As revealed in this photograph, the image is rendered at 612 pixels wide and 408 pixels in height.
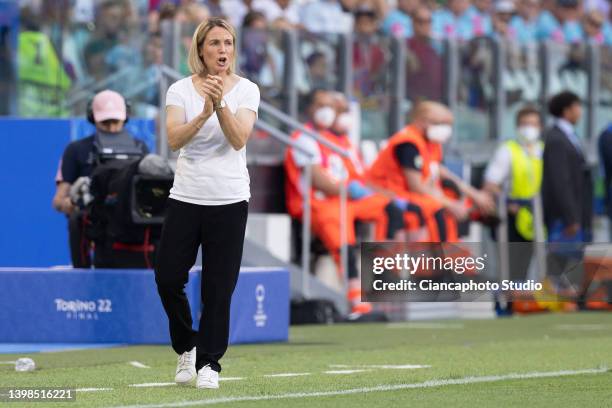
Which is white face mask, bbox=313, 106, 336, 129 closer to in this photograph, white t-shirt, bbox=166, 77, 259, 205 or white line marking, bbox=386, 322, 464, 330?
white line marking, bbox=386, 322, 464, 330

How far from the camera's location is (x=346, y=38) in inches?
771

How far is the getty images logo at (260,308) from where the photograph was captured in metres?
14.1

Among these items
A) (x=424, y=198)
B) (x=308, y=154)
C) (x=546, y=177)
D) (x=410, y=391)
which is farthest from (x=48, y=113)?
(x=410, y=391)

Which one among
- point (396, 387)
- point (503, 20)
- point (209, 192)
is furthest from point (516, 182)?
point (209, 192)

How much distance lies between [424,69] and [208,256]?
11046mm

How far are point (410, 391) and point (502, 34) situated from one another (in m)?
14.7

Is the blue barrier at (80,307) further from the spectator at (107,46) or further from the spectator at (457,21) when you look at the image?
the spectator at (457,21)

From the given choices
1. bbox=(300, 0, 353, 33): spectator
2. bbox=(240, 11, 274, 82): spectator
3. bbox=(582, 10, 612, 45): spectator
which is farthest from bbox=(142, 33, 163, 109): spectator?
bbox=(582, 10, 612, 45): spectator

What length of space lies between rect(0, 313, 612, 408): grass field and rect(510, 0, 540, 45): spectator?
29.5ft

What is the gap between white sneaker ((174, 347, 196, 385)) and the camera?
392 inches

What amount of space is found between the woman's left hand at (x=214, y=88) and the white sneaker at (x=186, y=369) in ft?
4.48

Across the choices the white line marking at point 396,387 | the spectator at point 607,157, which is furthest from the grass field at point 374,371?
the spectator at point 607,157

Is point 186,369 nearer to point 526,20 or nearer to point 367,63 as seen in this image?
point 367,63

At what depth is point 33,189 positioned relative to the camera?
15.9 metres
